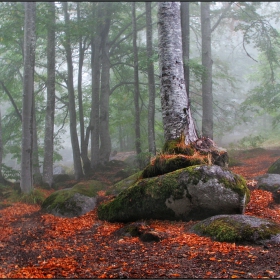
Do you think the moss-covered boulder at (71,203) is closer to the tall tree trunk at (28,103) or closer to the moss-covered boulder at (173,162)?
the tall tree trunk at (28,103)

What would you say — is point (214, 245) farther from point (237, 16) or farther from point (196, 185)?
point (237, 16)

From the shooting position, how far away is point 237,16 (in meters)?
17.6

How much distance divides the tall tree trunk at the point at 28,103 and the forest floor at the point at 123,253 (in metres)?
3.58

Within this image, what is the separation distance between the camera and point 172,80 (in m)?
7.70

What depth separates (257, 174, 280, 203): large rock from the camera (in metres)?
7.73

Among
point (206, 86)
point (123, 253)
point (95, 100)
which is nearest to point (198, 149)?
point (123, 253)

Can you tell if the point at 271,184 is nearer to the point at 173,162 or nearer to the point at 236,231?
the point at 173,162

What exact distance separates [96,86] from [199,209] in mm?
12323

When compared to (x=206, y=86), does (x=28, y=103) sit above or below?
below

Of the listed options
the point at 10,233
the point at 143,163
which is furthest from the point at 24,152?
the point at 143,163

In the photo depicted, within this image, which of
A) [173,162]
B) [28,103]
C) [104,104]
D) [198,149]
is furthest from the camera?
[104,104]

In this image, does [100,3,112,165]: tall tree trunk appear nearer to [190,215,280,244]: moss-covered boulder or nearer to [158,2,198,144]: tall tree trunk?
[158,2,198,144]: tall tree trunk

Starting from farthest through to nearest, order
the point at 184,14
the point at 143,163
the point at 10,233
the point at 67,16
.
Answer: the point at 67,16 → the point at 143,163 → the point at 184,14 → the point at 10,233

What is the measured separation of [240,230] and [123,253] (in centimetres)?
198
